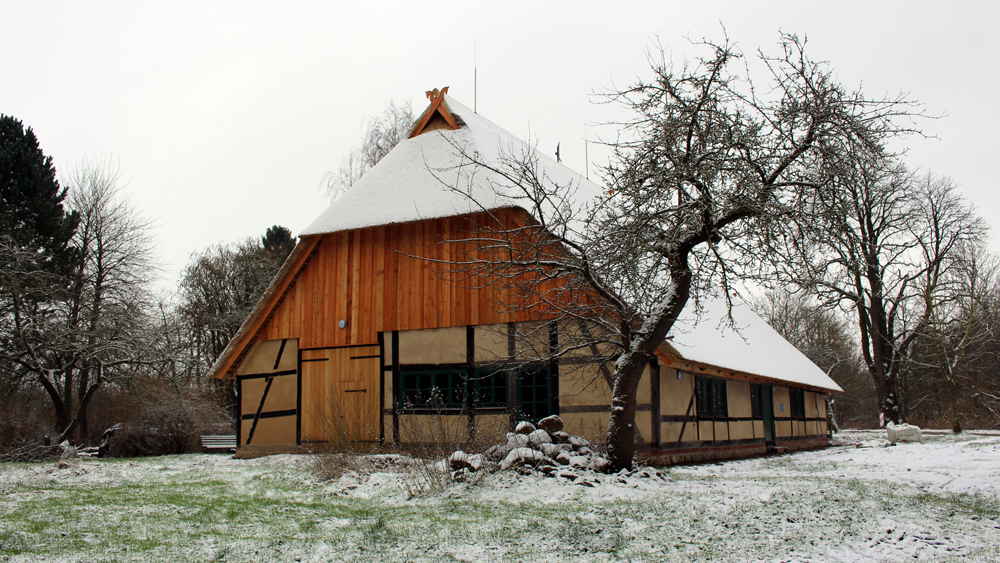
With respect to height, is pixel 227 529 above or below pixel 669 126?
below

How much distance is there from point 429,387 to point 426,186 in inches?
160

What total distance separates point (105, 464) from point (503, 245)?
8.57m

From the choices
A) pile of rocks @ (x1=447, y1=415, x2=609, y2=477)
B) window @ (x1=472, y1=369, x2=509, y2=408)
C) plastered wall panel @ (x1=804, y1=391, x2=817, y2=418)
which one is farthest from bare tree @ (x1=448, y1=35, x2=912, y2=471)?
plastered wall panel @ (x1=804, y1=391, x2=817, y2=418)

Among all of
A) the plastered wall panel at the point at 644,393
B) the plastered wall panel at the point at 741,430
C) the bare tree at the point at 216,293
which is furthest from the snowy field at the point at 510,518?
the bare tree at the point at 216,293

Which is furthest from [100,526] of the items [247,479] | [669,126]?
[669,126]

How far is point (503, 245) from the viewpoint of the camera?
8.78 m

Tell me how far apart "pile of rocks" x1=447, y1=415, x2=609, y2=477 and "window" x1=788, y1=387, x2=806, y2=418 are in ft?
41.6

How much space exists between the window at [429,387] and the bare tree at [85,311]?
30.2 feet

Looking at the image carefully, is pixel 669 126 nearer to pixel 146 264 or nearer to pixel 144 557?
pixel 144 557

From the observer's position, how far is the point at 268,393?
14688mm

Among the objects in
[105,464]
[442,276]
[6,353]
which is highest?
[442,276]

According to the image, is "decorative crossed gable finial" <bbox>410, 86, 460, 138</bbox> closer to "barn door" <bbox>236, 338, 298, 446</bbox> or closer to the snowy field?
"barn door" <bbox>236, 338, 298, 446</bbox>

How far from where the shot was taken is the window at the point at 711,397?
45.9ft

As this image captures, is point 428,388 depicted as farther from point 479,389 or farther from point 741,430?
point 741,430
